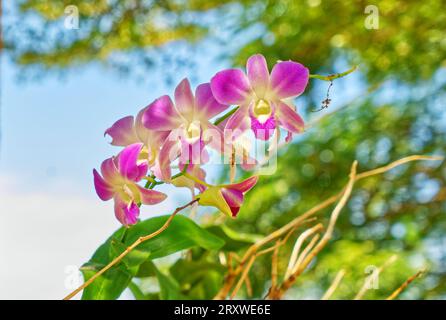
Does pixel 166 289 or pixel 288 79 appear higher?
pixel 288 79

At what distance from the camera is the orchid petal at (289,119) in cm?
24

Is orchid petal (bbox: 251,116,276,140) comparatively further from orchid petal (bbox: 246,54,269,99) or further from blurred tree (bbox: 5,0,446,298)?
blurred tree (bbox: 5,0,446,298)

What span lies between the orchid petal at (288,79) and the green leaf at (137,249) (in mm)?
113

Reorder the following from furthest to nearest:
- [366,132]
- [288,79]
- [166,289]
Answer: [366,132]
[166,289]
[288,79]

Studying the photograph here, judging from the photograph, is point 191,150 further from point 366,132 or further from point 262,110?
point 366,132

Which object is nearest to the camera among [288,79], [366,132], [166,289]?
[288,79]

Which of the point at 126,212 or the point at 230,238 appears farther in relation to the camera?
the point at 230,238

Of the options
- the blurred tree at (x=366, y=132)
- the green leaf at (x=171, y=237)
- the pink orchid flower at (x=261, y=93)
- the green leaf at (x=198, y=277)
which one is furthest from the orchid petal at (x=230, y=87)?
the blurred tree at (x=366, y=132)

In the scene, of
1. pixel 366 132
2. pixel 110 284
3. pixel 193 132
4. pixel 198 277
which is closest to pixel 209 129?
pixel 193 132

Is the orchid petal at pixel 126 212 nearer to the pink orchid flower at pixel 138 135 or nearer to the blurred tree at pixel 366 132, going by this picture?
the pink orchid flower at pixel 138 135

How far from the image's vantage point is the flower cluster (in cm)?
23

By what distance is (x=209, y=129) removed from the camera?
0.24 meters

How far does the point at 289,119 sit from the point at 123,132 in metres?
0.07
